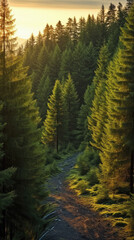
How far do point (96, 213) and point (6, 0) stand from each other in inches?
621

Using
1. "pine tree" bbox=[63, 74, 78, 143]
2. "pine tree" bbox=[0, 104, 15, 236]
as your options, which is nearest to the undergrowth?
"pine tree" bbox=[0, 104, 15, 236]

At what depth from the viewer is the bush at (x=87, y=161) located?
1151 inches

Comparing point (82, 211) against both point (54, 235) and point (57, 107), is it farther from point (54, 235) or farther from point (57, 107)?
point (57, 107)

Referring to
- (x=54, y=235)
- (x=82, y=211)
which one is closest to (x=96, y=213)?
(x=82, y=211)

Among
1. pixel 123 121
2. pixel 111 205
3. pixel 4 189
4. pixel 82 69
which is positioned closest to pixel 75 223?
pixel 111 205

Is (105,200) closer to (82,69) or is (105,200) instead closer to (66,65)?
(82,69)

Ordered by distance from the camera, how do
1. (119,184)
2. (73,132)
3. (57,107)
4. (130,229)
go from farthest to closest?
1. (73,132)
2. (57,107)
3. (119,184)
4. (130,229)

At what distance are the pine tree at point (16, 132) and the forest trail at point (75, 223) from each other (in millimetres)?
1638

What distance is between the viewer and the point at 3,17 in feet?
45.8

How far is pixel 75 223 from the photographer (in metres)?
16.5

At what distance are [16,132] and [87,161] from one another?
17.7m

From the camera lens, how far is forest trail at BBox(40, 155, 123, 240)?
14.4 m

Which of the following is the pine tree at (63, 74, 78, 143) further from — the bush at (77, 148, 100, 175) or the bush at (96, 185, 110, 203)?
the bush at (96, 185, 110, 203)

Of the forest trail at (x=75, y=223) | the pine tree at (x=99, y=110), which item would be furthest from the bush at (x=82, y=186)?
the pine tree at (x=99, y=110)
